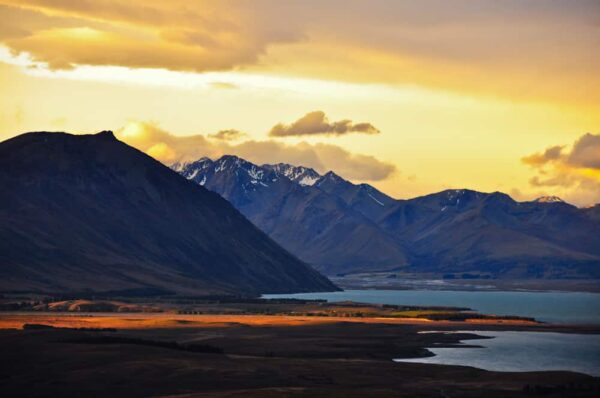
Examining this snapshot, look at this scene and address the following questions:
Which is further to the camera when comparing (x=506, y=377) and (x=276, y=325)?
(x=276, y=325)

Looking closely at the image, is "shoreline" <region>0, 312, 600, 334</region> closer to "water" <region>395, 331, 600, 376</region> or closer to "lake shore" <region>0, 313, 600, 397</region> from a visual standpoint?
"lake shore" <region>0, 313, 600, 397</region>

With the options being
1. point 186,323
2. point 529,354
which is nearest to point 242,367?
point 529,354

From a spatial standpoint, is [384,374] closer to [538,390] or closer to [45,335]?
[538,390]

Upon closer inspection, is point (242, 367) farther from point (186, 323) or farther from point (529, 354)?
point (186, 323)

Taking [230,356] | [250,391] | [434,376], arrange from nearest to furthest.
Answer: [250,391], [434,376], [230,356]

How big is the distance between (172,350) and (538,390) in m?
48.2

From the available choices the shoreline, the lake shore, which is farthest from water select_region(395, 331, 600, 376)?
the shoreline

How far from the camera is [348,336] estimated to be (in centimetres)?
16700

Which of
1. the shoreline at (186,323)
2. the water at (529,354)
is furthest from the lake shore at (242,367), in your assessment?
the shoreline at (186,323)

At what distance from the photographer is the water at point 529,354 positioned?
128 metres

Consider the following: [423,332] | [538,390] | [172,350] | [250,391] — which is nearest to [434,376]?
[538,390]

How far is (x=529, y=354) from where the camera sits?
463ft

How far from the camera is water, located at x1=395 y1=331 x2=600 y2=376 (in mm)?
128000

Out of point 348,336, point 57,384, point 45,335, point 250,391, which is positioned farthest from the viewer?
point 348,336
